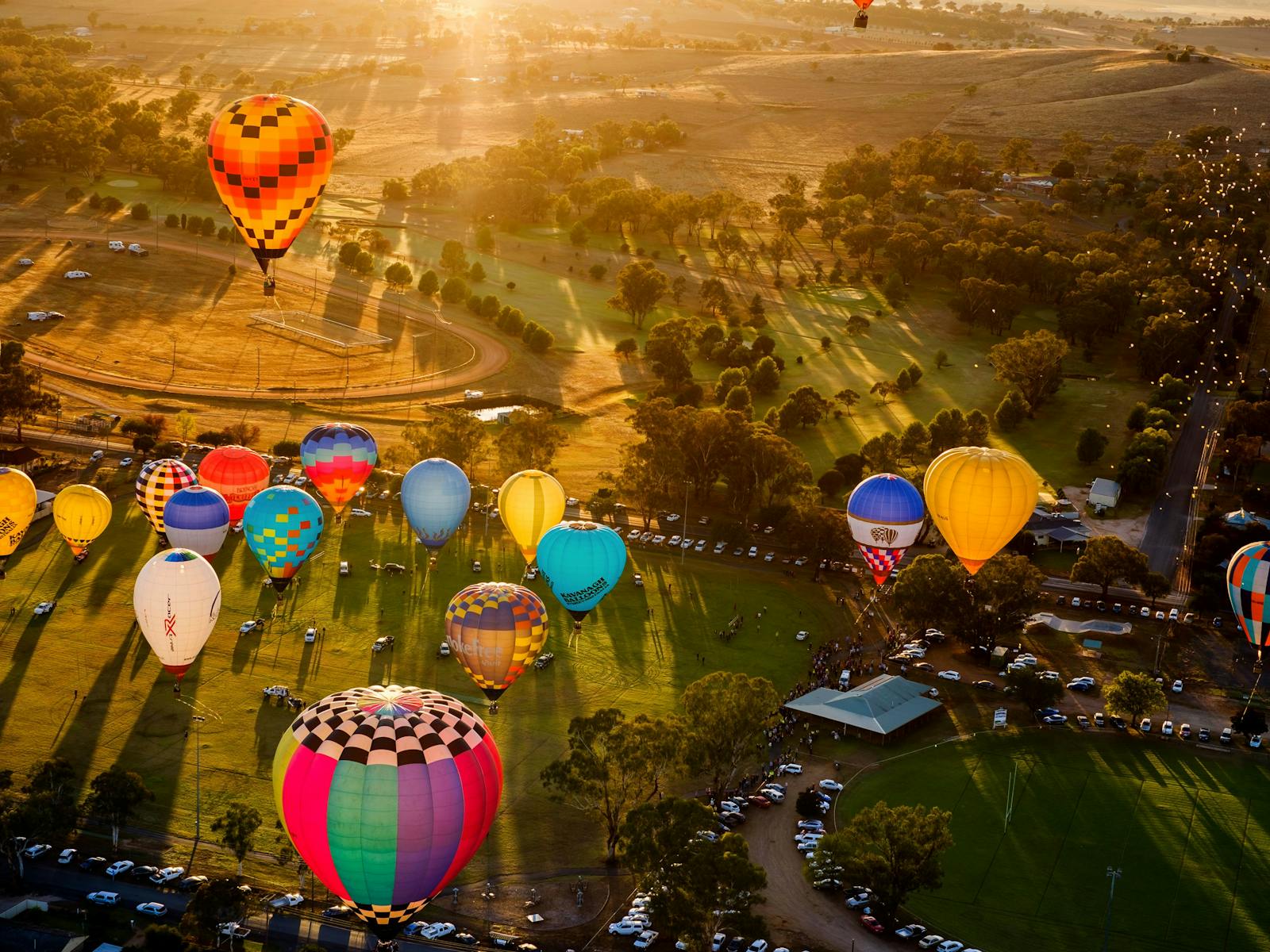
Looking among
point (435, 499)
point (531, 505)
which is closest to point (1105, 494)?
point (531, 505)

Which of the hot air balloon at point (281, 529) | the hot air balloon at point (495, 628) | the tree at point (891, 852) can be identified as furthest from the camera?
the hot air balloon at point (281, 529)

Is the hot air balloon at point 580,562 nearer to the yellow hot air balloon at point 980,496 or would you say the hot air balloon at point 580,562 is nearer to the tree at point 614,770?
the tree at point 614,770

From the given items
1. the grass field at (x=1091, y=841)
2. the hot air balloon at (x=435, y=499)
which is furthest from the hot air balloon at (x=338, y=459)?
the grass field at (x=1091, y=841)

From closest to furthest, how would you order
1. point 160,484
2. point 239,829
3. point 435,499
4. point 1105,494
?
point 239,829, point 435,499, point 160,484, point 1105,494

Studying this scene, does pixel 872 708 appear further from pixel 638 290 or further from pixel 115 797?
pixel 638 290

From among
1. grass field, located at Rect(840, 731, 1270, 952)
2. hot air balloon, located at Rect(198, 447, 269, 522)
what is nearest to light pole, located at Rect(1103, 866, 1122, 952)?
grass field, located at Rect(840, 731, 1270, 952)

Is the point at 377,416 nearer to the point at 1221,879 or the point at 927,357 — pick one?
the point at 927,357
